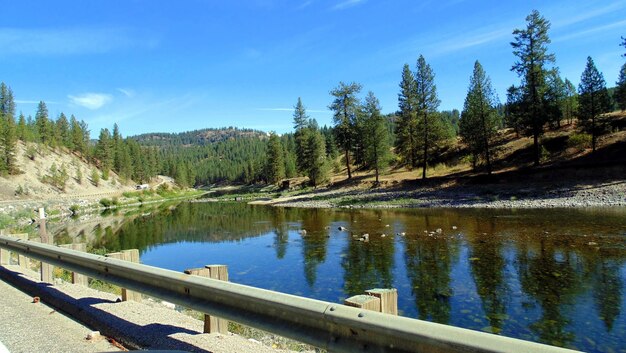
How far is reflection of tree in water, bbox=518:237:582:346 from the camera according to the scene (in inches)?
335

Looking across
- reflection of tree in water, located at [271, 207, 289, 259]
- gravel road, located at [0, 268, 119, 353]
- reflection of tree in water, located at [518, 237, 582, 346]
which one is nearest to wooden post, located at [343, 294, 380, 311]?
gravel road, located at [0, 268, 119, 353]

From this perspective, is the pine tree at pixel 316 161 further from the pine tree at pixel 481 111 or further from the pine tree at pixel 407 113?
the pine tree at pixel 481 111

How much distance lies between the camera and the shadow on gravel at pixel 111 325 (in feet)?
15.2

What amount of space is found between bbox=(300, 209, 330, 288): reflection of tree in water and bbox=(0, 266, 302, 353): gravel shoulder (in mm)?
7540

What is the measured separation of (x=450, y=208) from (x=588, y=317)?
24281 millimetres

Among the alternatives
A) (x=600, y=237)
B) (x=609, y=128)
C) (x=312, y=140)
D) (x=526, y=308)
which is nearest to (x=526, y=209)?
(x=600, y=237)

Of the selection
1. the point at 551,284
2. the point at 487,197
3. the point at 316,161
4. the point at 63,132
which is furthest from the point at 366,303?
the point at 63,132

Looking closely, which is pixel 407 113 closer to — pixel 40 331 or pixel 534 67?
pixel 534 67

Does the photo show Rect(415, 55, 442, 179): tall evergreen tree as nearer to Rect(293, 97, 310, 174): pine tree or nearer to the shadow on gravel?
Rect(293, 97, 310, 174): pine tree

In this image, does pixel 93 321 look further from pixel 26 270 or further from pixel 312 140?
pixel 312 140

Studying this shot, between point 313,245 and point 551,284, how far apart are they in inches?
451

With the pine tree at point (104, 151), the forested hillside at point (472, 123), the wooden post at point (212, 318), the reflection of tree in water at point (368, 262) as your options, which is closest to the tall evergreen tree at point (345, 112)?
the forested hillside at point (472, 123)

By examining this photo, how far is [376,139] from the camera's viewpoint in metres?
55.2

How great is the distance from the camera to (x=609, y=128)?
4609 cm
